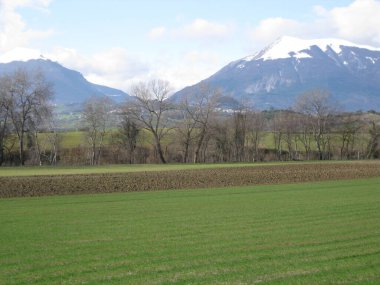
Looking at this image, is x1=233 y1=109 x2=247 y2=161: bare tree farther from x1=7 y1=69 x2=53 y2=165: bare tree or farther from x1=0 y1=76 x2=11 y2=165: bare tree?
x1=0 y1=76 x2=11 y2=165: bare tree

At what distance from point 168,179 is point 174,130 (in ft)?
148

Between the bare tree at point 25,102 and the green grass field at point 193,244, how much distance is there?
5256 cm

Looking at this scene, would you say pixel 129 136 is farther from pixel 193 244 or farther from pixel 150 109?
pixel 193 244

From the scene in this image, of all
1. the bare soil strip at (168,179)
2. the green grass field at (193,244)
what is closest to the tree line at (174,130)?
the bare soil strip at (168,179)

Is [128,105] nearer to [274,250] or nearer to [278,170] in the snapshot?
[278,170]

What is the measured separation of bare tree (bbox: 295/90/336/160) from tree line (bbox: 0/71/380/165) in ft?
0.68

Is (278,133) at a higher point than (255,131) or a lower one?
lower

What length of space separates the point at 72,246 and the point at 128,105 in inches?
2761

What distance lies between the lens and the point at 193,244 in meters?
15.2

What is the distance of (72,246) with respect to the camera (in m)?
15.0

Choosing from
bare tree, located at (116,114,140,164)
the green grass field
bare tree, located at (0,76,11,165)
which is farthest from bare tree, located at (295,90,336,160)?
the green grass field

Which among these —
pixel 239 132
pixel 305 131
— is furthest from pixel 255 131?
pixel 305 131

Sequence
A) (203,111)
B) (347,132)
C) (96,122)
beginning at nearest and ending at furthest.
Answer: (203,111), (96,122), (347,132)

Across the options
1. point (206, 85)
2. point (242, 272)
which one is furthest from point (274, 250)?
point (206, 85)
